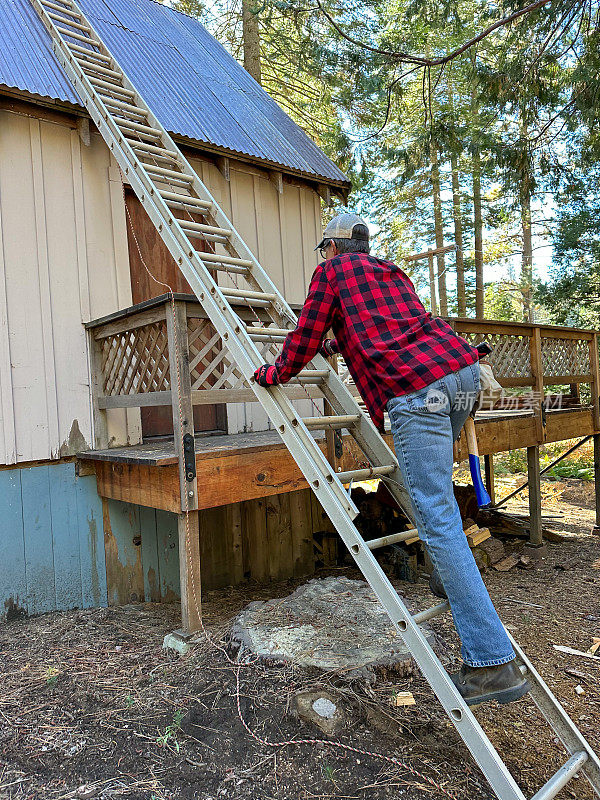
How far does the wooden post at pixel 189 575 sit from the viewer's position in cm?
421

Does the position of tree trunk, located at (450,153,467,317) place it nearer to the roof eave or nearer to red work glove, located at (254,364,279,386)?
the roof eave

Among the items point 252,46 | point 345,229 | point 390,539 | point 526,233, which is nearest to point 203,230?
point 345,229

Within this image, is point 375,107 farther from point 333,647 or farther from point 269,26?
point 333,647

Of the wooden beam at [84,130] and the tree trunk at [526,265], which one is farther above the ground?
the tree trunk at [526,265]

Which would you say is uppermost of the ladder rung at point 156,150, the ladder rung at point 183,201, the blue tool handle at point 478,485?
the ladder rung at point 156,150

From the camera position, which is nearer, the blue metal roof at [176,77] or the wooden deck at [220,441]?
the wooden deck at [220,441]

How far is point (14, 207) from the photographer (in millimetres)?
5043

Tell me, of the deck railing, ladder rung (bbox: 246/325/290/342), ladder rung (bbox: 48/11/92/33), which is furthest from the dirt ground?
ladder rung (bbox: 48/11/92/33)

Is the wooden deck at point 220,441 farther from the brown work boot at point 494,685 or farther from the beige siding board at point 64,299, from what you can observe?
the brown work boot at point 494,685

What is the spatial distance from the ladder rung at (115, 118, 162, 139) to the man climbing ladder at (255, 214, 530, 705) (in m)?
3.08

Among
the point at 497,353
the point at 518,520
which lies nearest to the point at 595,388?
the point at 518,520

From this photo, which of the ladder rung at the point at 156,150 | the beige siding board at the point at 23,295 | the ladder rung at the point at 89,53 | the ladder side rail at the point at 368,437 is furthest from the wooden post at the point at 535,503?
the ladder rung at the point at 89,53

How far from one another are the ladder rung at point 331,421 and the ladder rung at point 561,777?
71.5 inches

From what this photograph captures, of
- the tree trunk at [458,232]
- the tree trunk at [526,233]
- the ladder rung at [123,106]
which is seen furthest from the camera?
the tree trunk at [458,232]
